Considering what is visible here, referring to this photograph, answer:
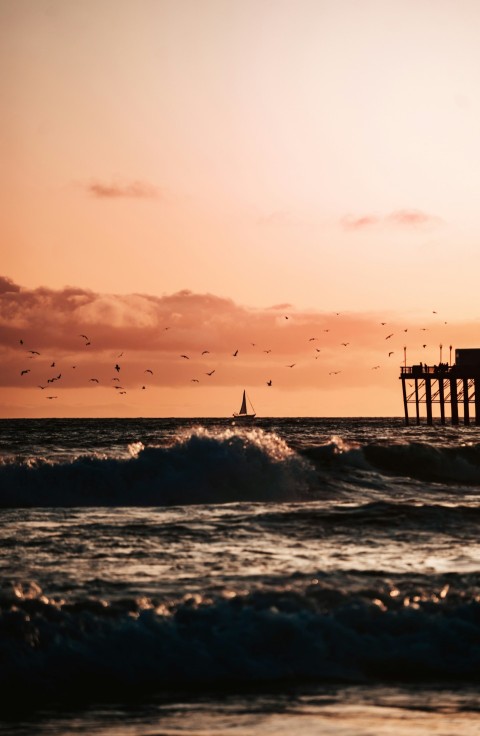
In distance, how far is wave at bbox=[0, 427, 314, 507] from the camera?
29192 millimetres

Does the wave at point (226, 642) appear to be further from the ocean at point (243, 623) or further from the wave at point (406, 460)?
the wave at point (406, 460)

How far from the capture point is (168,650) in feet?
A: 40.5

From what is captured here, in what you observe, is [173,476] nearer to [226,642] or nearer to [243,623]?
[243,623]

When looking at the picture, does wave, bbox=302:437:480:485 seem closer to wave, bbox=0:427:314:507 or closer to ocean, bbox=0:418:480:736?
wave, bbox=0:427:314:507

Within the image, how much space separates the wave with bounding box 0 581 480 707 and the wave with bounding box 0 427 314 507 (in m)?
14.6

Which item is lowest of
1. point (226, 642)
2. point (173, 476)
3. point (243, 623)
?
point (226, 642)

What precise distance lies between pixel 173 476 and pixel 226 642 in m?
18.8

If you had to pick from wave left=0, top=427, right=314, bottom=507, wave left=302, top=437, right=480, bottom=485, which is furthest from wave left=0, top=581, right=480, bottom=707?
wave left=302, top=437, right=480, bottom=485

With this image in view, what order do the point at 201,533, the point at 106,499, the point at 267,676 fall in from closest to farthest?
the point at 267,676 → the point at 201,533 → the point at 106,499

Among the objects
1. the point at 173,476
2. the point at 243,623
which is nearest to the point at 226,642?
the point at 243,623

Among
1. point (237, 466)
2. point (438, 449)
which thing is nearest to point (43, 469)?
point (237, 466)

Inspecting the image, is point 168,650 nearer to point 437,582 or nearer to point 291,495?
point 437,582

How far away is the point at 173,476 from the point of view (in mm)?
31250

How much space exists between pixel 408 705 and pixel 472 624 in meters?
2.92
